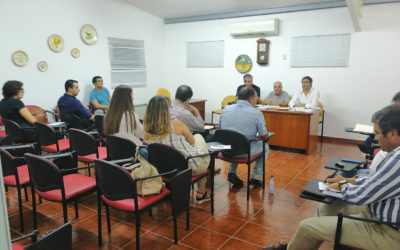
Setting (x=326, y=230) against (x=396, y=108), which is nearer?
(x=396, y=108)

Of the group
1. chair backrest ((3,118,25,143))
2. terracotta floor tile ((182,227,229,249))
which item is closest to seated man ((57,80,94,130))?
chair backrest ((3,118,25,143))

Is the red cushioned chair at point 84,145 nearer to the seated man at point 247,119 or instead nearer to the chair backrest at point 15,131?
the chair backrest at point 15,131

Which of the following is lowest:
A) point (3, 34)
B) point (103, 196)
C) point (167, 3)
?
point (103, 196)

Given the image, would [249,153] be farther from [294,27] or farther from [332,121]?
[294,27]

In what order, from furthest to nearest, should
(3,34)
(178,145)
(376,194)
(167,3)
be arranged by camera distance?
(167,3) < (3,34) < (178,145) < (376,194)

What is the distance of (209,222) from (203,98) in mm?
5158

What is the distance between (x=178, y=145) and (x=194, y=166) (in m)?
0.25

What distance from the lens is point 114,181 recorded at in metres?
2.05

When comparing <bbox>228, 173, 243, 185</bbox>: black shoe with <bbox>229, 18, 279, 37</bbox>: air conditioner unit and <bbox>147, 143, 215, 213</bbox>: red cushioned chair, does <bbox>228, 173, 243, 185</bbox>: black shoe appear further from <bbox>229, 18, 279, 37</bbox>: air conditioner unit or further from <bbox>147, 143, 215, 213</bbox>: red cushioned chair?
<bbox>229, 18, 279, 37</bbox>: air conditioner unit

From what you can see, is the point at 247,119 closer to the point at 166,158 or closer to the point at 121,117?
the point at 166,158

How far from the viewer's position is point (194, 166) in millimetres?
2701

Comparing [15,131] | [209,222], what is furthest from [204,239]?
[15,131]

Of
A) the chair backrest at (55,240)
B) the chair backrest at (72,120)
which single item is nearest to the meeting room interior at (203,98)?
the chair backrest at (55,240)

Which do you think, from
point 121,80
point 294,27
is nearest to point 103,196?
point 121,80
